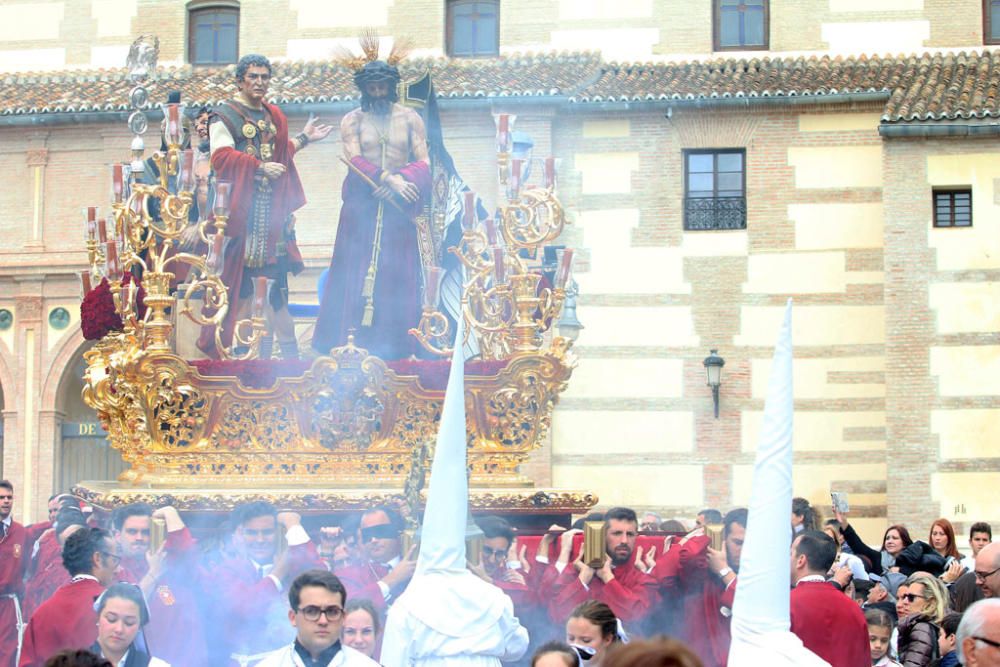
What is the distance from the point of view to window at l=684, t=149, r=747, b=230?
24.3m

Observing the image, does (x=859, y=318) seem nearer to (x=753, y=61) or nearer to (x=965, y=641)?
(x=753, y=61)

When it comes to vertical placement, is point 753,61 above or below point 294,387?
above

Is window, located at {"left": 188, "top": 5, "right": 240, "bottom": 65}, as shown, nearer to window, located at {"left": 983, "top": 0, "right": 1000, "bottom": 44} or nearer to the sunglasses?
window, located at {"left": 983, "top": 0, "right": 1000, "bottom": 44}

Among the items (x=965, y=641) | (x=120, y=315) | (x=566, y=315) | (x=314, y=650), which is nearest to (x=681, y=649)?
(x=965, y=641)

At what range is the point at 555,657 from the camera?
6750mm

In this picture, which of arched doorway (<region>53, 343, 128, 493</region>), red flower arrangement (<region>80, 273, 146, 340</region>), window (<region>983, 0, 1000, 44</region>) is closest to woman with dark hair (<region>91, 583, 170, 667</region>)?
red flower arrangement (<region>80, 273, 146, 340</region>)

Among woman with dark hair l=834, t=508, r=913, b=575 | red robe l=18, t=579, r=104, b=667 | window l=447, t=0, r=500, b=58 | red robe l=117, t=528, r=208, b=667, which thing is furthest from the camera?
window l=447, t=0, r=500, b=58

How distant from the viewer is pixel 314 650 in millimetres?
7340

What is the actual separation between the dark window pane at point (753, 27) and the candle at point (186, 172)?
15.2 m

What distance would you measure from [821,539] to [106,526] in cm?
437

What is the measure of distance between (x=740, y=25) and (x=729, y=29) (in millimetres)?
152

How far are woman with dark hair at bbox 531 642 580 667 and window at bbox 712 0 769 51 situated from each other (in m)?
19.4

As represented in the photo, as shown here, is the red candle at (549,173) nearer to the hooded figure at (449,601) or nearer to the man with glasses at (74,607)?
the hooded figure at (449,601)

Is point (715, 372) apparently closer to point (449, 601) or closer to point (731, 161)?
point (731, 161)
